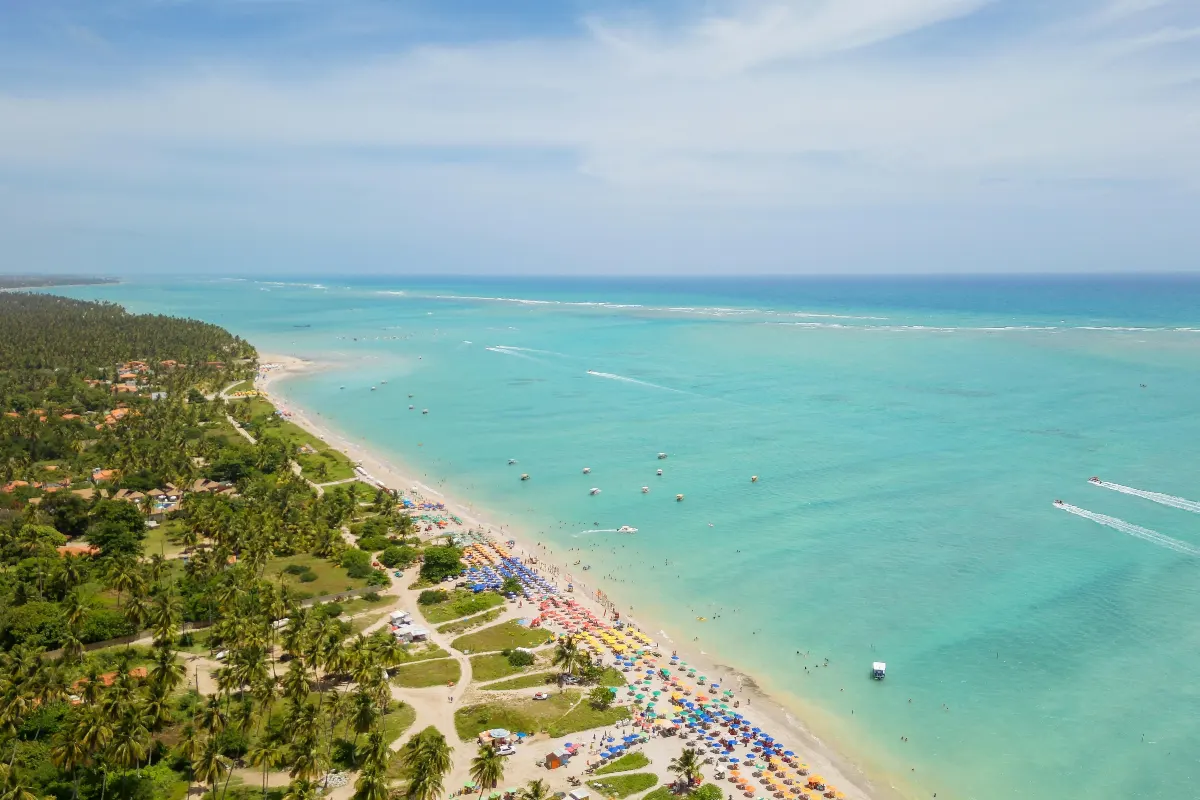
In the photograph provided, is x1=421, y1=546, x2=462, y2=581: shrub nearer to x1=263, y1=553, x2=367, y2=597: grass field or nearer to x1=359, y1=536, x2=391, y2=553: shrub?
x1=263, y1=553, x2=367, y2=597: grass field

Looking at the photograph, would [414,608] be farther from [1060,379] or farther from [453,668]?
[1060,379]

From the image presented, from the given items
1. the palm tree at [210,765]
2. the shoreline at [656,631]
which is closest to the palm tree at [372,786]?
the palm tree at [210,765]

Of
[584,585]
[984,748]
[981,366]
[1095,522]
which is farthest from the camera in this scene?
[981,366]

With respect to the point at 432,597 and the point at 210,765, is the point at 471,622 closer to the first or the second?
the point at 432,597

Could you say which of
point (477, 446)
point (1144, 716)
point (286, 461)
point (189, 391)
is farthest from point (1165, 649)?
point (189, 391)

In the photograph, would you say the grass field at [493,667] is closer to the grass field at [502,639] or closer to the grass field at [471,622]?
the grass field at [502,639]

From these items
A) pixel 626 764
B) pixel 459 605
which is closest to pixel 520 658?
pixel 459 605

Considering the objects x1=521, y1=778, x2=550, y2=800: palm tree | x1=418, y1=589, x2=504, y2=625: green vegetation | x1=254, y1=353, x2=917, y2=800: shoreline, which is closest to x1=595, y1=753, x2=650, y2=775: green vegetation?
x1=521, y1=778, x2=550, y2=800: palm tree
